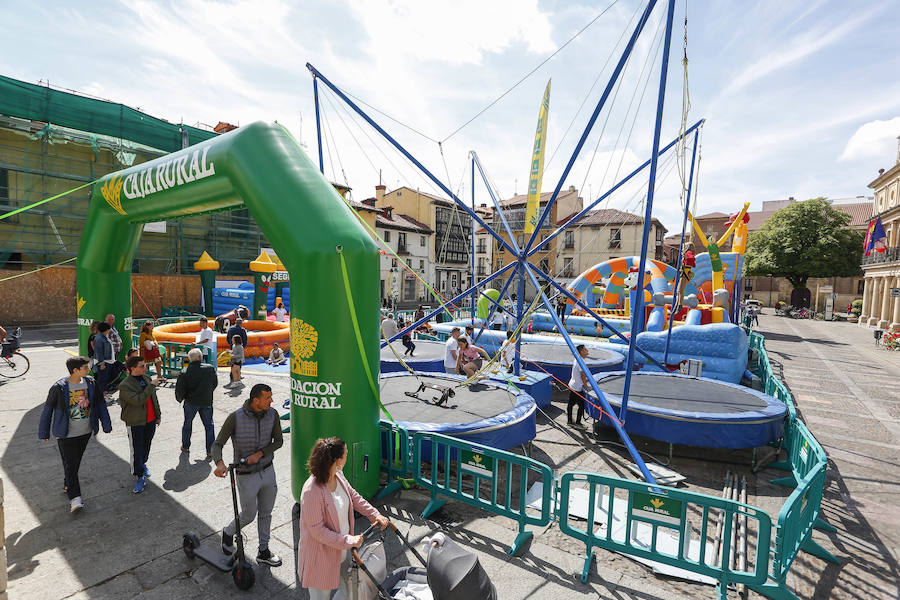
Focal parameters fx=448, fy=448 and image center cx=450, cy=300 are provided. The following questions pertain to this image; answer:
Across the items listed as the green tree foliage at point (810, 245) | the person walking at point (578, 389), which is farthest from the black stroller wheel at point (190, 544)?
the green tree foliage at point (810, 245)

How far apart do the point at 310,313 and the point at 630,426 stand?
20.0 feet

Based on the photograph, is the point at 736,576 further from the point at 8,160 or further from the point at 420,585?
the point at 8,160

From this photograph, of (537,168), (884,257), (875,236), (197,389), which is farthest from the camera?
(884,257)

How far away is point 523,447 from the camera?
8016mm

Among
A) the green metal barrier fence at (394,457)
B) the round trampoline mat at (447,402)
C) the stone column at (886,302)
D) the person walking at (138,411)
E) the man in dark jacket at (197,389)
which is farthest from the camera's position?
the stone column at (886,302)

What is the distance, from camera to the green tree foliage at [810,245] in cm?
4166

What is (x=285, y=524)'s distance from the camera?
5.29m

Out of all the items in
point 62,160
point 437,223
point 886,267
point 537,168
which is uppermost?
point 437,223

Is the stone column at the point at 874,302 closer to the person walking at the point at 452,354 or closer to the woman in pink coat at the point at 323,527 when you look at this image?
the person walking at the point at 452,354

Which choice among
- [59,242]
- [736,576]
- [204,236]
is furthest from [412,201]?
[736,576]

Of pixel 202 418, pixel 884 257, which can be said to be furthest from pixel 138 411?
pixel 884 257

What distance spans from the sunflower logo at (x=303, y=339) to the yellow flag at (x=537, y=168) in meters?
7.40

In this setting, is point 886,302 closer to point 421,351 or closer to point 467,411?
point 421,351

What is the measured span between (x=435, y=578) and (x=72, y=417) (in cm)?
478
